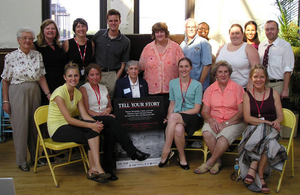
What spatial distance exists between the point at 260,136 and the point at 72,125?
6.58ft

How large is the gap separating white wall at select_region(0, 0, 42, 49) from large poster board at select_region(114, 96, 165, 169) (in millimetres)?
3392

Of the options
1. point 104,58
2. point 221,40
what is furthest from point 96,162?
point 221,40

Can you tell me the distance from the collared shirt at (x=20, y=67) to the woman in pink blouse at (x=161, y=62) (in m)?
1.41

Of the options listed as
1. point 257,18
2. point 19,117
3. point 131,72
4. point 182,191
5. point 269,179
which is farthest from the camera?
point 257,18

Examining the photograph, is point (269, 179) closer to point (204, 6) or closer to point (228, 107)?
point (228, 107)

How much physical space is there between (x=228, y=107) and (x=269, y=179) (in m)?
0.91

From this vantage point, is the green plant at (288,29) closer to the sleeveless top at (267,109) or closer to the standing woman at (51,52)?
the sleeveless top at (267,109)

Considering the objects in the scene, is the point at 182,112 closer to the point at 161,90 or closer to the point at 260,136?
the point at 161,90

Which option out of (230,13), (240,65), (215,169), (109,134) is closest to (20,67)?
(109,134)

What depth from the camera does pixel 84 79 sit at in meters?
3.90

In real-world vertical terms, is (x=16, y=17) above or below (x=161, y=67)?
above

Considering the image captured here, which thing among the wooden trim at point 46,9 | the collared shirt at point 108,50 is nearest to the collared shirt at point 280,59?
the collared shirt at point 108,50

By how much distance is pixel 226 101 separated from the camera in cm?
345

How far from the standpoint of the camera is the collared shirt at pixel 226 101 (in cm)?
343
